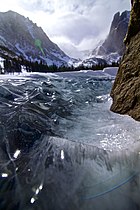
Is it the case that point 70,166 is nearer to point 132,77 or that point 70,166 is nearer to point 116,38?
point 132,77

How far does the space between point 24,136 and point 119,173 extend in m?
2.16

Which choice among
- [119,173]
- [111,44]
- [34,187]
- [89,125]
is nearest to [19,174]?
[34,187]

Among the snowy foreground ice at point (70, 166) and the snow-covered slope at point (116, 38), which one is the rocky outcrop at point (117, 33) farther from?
the snowy foreground ice at point (70, 166)

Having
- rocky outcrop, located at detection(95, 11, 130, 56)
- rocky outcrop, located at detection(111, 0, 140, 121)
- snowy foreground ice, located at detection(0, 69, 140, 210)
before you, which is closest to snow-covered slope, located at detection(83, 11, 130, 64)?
rocky outcrop, located at detection(95, 11, 130, 56)

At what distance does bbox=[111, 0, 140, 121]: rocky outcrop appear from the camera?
4.63 meters

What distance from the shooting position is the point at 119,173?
2.54m

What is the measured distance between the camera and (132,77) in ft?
17.6

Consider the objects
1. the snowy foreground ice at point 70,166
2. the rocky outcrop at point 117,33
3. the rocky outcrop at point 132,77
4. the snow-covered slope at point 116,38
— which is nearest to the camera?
the snowy foreground ice at point 70,166

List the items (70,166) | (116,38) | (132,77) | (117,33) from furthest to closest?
1. (116,38)
2. (117,33)
3. (132,77)
4. (70,166)

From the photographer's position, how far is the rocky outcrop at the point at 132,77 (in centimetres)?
463

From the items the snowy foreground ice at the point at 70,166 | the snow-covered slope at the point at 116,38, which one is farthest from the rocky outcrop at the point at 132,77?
the snow-covered slope at the point at 116,38

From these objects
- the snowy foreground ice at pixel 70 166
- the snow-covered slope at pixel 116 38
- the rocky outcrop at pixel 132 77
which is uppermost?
the snow-covered slope at pixel 116 38

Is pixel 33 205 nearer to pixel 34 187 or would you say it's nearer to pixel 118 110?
pixel 34 187

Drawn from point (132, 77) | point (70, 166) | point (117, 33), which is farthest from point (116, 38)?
point (70, 166)
